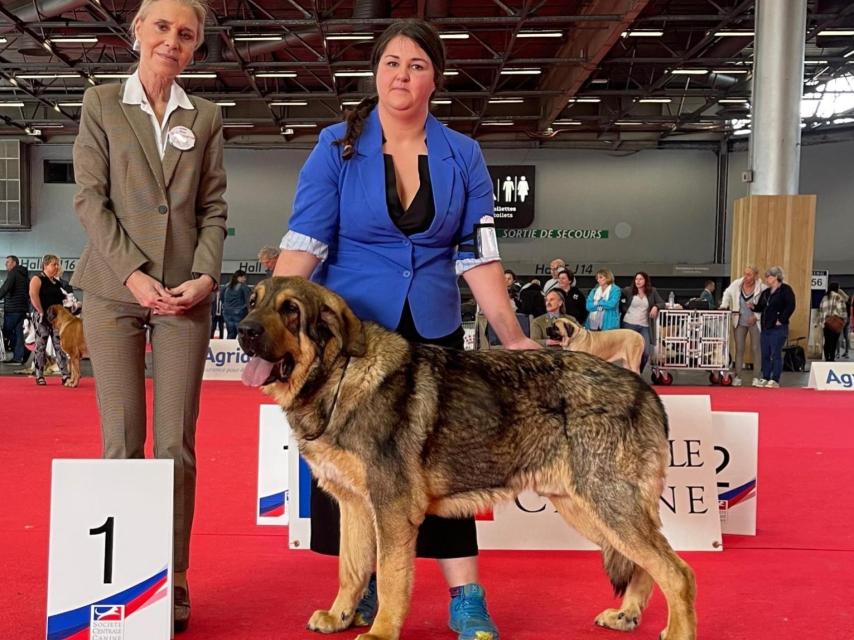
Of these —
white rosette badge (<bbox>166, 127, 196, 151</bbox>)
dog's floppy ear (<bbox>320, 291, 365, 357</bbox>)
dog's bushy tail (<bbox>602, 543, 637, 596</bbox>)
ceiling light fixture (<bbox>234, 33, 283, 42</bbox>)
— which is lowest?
dog's bushy tail (<bbox>602, 543, 637, 596</bbox>)

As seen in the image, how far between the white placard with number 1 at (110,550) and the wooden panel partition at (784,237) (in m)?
14.6

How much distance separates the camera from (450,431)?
2.74 metres

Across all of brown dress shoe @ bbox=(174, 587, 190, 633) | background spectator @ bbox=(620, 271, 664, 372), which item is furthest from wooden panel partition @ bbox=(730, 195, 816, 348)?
brown dress shoe @ bbox=(174, 587, 190, 633)

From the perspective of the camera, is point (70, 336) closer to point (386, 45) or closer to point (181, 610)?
point (181, 610)

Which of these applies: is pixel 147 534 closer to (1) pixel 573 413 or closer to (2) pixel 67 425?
(1) pixel 573 413

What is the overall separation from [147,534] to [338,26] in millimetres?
17033

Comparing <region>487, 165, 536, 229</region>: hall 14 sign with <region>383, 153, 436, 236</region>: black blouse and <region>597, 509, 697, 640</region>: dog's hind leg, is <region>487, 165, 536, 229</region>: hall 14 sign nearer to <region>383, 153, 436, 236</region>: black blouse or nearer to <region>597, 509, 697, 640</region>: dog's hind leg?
<region>383, 153, 436, 236</region>: black blouse

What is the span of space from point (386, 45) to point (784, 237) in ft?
47.8

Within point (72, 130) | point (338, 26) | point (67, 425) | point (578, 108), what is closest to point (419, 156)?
point (67, 425)

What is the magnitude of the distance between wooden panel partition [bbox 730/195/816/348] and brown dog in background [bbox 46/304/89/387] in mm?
11626

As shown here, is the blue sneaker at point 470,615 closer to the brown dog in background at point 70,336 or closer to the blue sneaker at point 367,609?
the blue sneaker at point 367,609

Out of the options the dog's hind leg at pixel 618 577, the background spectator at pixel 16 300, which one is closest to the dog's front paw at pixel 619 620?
the dog's hind leg at pixel 618 577

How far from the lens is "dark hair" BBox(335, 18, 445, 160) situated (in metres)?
2.91

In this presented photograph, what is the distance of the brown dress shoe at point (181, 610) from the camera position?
3.01 m
